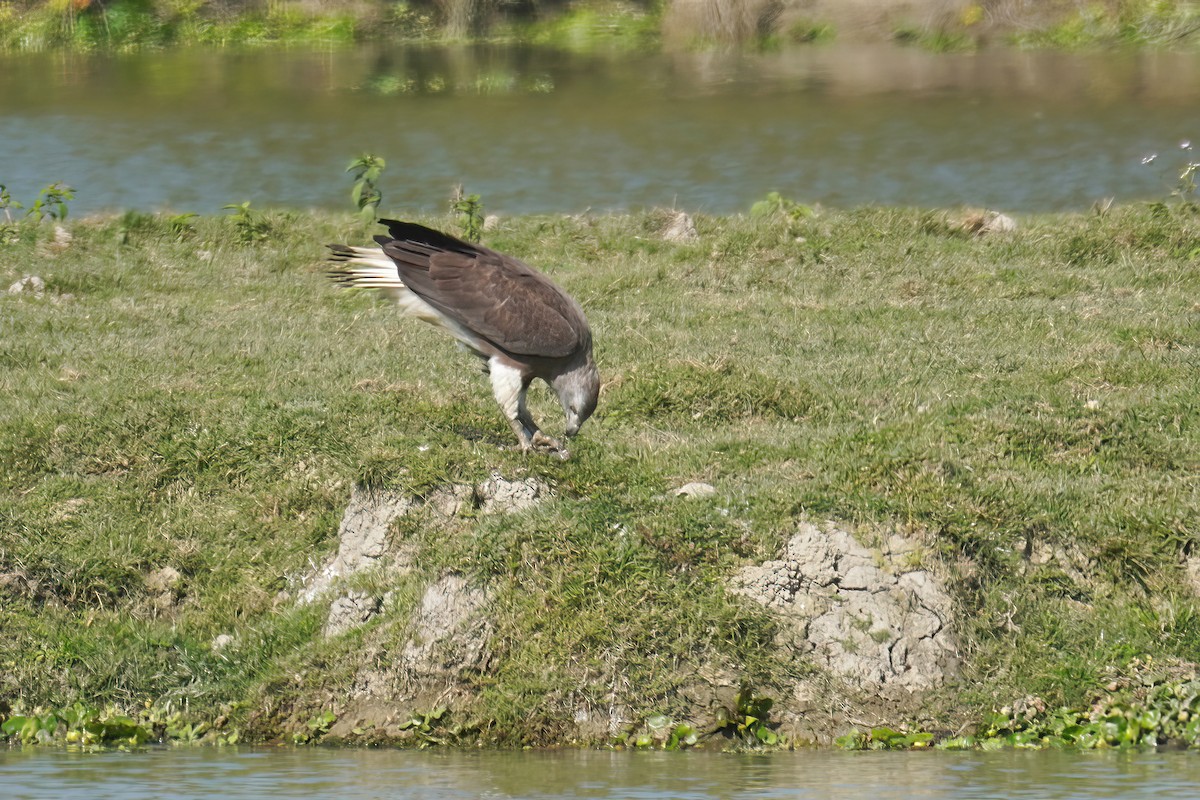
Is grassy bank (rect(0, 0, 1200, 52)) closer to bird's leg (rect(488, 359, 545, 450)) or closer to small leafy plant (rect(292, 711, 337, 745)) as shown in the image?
bird's leg (rect(488, 359, 545, 450))

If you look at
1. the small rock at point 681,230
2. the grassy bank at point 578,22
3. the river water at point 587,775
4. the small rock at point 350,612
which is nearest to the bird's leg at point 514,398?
the small rock at point 350,612

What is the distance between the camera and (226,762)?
5.89 m

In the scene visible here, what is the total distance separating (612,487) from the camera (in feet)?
24.7

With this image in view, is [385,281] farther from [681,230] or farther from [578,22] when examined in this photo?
[578,22]

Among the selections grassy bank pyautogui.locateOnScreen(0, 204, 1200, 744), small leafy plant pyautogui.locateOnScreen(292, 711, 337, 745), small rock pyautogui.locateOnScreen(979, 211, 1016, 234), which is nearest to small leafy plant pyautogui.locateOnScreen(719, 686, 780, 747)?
grassy bank pyautogui.locateOnScreen(0, 204, 1200, 744)

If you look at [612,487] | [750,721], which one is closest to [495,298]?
[612,487]

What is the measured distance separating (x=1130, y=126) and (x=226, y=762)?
20572mm

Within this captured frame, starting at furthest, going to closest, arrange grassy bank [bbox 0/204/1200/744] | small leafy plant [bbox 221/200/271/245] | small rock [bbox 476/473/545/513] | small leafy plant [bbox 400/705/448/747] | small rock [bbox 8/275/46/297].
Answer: small leafy plant [bbox 221/200/271/245] → small rock [bbox 8/275/46/297] → small rock [bbox 476/473/545/513] → grassy bank [bbox 0/204/1200/744] → small leafy plant [bbox 400/705/448/747]

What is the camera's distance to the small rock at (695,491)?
23.8 feet

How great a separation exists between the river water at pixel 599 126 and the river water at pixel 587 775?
1191 cm

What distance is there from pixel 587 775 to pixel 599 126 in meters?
21.8

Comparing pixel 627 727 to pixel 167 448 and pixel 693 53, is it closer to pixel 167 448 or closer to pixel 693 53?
pixel 167 448

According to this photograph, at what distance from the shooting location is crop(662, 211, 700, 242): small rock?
13594 millimetres

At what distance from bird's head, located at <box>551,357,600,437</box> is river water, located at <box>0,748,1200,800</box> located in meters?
2.33
